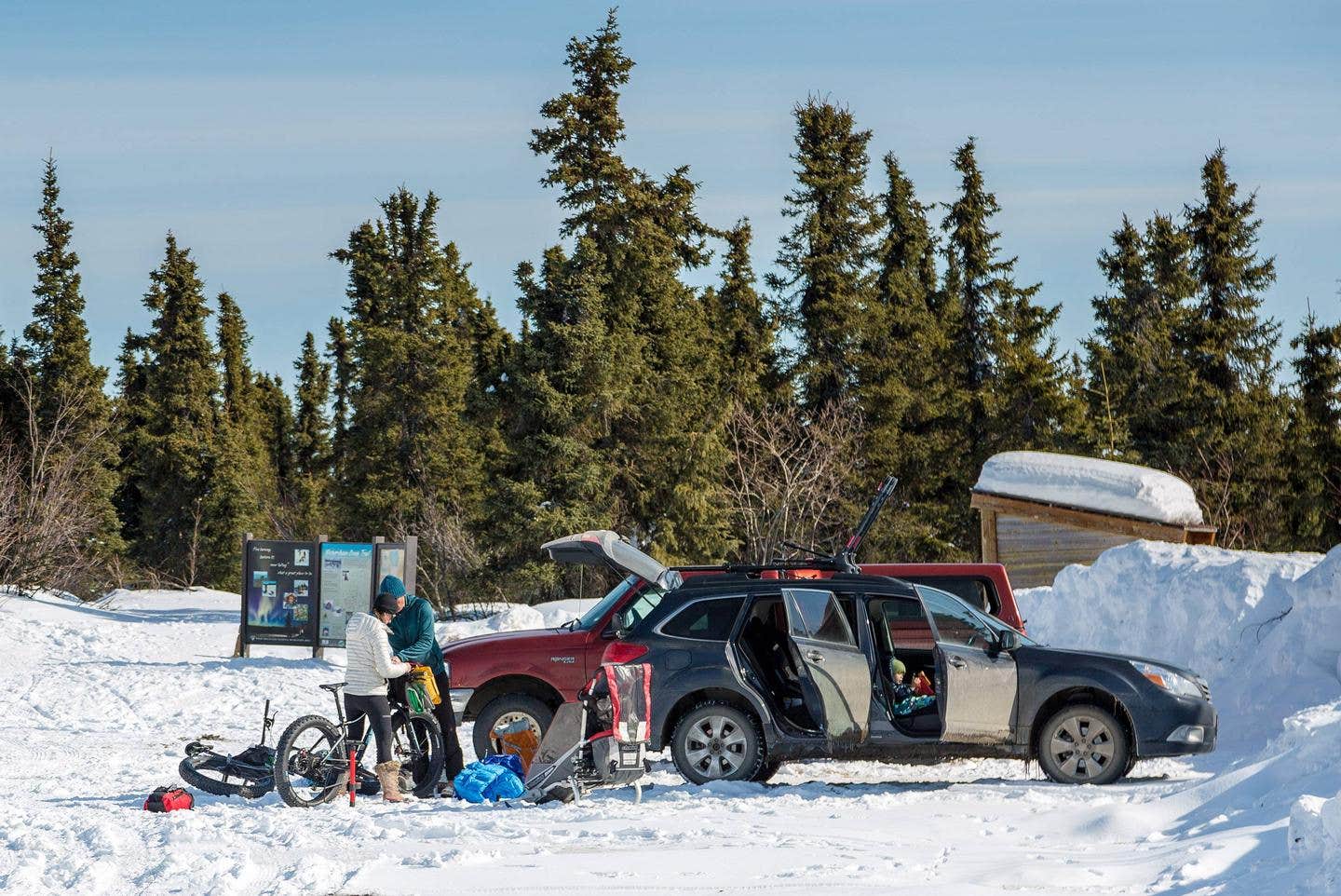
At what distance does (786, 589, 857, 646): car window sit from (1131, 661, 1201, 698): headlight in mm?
2286

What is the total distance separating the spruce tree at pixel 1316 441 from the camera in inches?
1641

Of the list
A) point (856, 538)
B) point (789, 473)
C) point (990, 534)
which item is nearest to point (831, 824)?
point (856, 538)

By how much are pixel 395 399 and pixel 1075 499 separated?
1068 inches

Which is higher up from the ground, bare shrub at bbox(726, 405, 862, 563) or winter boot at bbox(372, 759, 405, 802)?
bare shrub at bbox(726, 405, 862, 563)

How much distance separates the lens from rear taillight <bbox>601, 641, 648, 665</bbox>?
12445 mm

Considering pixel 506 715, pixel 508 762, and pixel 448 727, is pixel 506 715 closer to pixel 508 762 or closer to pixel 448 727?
pixel 448 727

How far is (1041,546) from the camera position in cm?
2661

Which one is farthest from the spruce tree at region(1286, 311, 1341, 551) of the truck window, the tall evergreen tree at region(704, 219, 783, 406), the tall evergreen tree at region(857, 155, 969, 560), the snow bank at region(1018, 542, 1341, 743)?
the truck window

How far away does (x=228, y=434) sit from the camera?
6181 cm

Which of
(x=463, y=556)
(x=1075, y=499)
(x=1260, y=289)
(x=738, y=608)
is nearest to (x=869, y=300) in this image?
(x=1260, y=289)

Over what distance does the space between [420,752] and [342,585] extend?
11.7 metres

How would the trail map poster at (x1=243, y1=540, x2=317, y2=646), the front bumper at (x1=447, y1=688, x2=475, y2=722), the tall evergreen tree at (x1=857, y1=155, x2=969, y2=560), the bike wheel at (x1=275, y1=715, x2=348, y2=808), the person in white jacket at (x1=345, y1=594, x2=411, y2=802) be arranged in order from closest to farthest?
the bike wheel at (x1=275, y1=715, x2=348, y2=808) → the person in white jacket at (x1=345, y1=594, x2=411, y2=802) → the front bumper at (x1=447, y1=688, x2=475, y2=722) → the trail map poster at (x1=243, y1=540, x2=317, y2=646) → the tall evergreen tree at (x1=857, y1=155, x2=969, y2=560)

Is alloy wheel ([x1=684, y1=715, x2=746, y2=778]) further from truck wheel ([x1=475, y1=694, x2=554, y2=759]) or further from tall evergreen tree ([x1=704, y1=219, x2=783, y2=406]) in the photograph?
tall evergreen tree ([x1=704, y1=219, x2=783, y2=406])

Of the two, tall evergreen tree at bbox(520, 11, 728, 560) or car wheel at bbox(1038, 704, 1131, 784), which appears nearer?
car wheel at bbox(1038, 704, 1131, 784)
